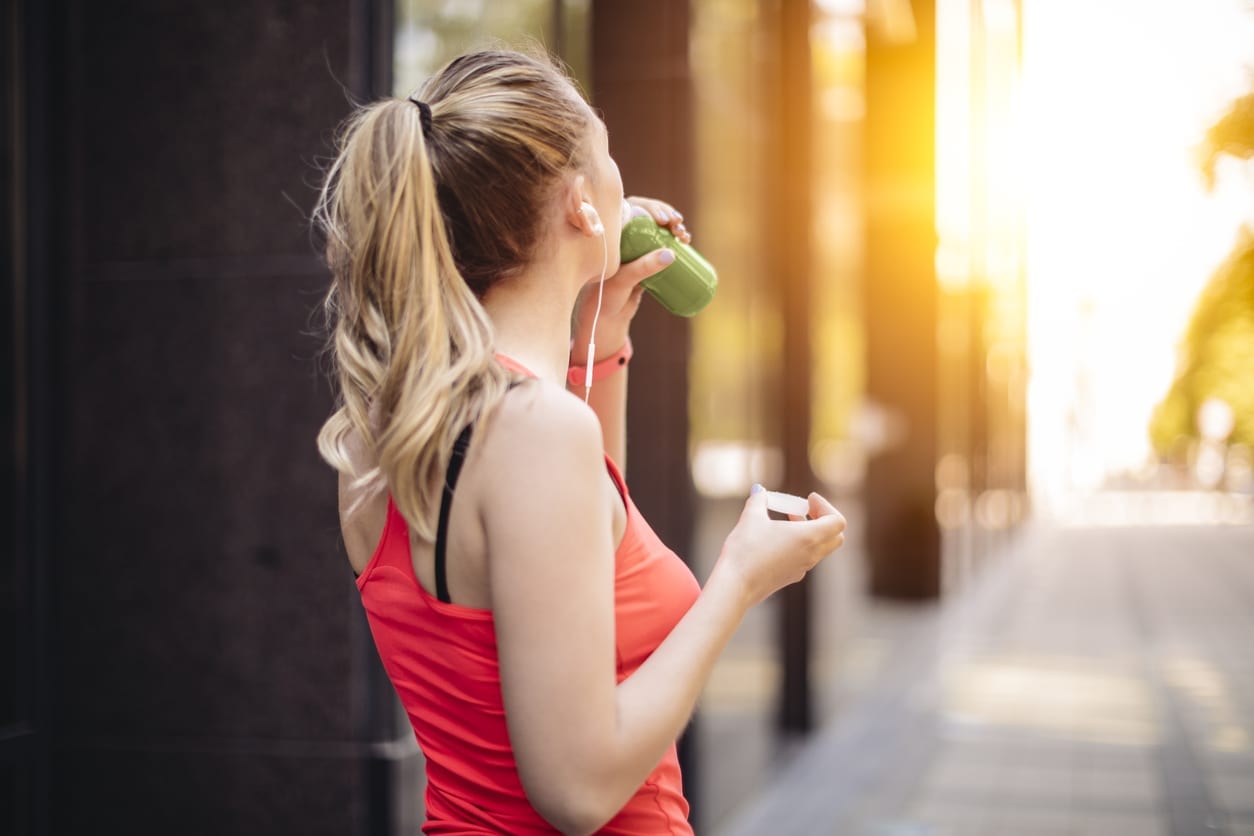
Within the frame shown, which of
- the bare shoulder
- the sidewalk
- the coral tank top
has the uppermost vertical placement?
the bare shoulder

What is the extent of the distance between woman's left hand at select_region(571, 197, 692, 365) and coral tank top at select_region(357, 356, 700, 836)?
55 cm

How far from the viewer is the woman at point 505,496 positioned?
4.80 feet

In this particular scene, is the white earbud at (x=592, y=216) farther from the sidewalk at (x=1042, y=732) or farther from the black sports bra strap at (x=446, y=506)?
the sidewalk at (x=1042, y=732)

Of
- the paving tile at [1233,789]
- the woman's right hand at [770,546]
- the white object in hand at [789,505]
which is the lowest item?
the paving tile at [1233,789]

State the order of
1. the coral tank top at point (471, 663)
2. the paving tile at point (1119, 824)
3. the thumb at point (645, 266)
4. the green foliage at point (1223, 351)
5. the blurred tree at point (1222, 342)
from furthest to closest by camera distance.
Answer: the green foliage at point (1223, 351)
the blurred tree at point (1222, 342)
the paving tile at point (1119, 824)
the thumb at point (645, 266)
the coral tank top at point (471, 663)

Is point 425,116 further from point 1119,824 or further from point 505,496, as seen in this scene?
point 1119,824

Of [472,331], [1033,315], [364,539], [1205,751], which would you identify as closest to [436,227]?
[472,331]

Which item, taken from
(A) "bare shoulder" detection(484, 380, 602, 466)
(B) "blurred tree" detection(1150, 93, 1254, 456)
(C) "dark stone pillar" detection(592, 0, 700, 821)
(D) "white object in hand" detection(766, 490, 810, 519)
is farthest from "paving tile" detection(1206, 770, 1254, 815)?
(B) "blurred tree" detection(1150, 93, 1254, 456)

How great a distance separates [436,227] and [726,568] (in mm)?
592

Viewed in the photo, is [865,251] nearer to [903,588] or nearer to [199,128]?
[903,588]

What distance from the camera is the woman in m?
1.46

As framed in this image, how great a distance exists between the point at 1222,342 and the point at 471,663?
33969 mm

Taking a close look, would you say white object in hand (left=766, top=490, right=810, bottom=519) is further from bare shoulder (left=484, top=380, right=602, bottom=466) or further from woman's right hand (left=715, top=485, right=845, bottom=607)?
bare shoulder (left=484, top=380, right=602, bottom=466)

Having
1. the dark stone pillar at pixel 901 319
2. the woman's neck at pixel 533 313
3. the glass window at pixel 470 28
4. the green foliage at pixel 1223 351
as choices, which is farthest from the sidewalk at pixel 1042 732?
the woman's neck at pixel 533 313
